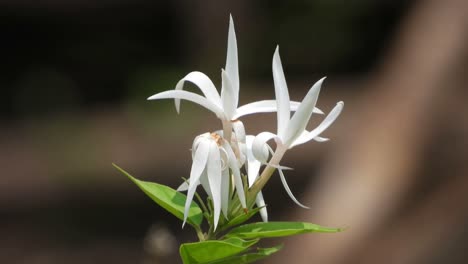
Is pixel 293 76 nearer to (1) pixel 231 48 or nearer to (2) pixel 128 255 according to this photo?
(2) pixel 128 255

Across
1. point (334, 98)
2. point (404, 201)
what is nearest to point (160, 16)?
point (334, 98)

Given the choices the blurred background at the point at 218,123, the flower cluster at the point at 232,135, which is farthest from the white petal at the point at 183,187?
the blurred background at the point at 218,123

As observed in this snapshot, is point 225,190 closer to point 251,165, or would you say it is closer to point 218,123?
point 251,165

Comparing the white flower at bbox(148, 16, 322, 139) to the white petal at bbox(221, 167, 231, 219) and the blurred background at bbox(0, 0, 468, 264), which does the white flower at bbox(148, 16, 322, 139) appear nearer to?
the white petal at bbox(221, 167, 231, 219)

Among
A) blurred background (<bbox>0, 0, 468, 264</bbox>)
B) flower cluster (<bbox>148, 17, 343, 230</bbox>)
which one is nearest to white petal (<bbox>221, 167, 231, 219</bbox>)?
flower cluster (<bbox>148, 17, 343, 230</bbox>)

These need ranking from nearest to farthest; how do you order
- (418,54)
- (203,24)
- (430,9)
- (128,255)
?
(418,54) < (430,9) < (128,255) < (203,24)

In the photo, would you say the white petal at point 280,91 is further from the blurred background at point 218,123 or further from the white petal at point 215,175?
the blurred background at point 218,123

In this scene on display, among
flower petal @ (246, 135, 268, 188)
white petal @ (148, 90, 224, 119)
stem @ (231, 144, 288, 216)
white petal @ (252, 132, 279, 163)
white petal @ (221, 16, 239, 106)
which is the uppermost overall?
white petal @ (221, 16, 239, 106)
